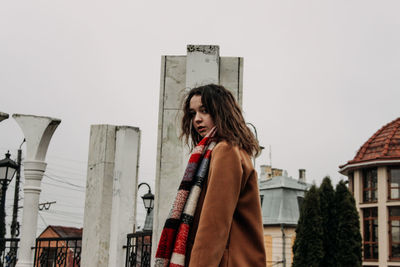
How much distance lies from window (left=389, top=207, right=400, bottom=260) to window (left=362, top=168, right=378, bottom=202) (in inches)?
61.0

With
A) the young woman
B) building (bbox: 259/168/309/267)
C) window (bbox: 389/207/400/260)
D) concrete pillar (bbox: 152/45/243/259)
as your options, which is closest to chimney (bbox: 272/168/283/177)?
building (bbox: 259/168/309/267)

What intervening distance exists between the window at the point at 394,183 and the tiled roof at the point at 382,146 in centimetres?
111

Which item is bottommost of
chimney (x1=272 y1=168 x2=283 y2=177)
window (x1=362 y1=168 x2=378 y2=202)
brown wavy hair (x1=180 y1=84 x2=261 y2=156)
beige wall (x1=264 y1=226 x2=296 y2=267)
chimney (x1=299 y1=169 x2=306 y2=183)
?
beige wall (x1=264 y1=226 x2=296 y2=267)

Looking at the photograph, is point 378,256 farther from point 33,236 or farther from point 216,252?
point 216,252

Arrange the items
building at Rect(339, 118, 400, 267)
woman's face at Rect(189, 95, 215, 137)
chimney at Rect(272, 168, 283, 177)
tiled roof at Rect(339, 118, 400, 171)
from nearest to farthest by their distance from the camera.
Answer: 1. woman's face at Rect(189, 95, 215, 137)
2. building at Rect(339, 118, 400, 267)
3. tiled roof at Rect(339, 118, 400, 171)
4. chimney at Rect(272, 168, 283, 177)

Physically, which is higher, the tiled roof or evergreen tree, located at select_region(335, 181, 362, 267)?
the tiled roof

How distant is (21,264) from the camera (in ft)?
22.3

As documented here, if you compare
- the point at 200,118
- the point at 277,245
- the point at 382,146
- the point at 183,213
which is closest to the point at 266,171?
the point at 277,245

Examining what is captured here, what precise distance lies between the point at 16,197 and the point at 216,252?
31.1 m

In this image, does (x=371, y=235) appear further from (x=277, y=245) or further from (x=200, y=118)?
(x=200, y=118)

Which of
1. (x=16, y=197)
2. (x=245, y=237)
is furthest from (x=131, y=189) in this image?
(x=16, y=197)

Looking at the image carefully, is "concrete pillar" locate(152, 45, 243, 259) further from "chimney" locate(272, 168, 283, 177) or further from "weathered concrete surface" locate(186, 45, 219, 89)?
"chimney" locate(272, 168, 283, 177)

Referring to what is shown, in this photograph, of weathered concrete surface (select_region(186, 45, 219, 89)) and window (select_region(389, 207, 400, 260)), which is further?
window (select_region(389, 207, 400, 260))

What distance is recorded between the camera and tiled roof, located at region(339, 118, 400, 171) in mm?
34344
